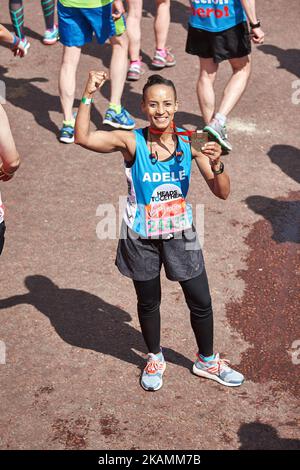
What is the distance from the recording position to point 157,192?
493cm

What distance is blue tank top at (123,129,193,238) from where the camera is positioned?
4.88 metres

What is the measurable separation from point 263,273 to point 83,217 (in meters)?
1.69

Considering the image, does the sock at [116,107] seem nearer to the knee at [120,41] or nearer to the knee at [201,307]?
the knee at [120,41]

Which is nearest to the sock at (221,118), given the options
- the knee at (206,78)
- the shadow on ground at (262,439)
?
the knee at (206,78)

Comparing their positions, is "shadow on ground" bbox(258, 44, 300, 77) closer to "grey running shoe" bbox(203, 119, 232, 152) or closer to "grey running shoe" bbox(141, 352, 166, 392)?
"grey running shoe" bbox(203, 119, 232, 152)

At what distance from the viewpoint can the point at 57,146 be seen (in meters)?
8.38

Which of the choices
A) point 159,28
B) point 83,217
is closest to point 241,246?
point 83,217

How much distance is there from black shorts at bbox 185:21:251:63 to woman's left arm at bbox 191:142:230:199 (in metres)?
3.20

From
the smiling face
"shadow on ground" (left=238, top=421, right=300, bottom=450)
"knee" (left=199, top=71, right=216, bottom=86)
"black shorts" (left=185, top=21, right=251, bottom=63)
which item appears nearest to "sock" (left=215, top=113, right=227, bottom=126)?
"knee" (left=199, top=71, right=216, bottom=86)

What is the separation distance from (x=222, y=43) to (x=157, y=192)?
3.39 meters

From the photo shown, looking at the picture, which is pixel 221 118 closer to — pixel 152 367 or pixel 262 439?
pixel 152 367

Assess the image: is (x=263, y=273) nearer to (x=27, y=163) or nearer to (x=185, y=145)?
(x=185, y=145)

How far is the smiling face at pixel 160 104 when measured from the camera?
4805 millimetres

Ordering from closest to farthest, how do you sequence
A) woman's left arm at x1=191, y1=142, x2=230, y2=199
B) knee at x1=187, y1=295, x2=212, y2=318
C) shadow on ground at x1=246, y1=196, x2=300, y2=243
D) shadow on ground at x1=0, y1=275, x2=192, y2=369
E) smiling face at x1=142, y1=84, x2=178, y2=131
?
woman's left arm at x1=191, y1=142, x2=230, y2=199, smiling face at x1=142, y1=84, x2=178, y2=131, knee at x1=187, y1=295, x2=212, y2=318, shadow on ground at x1=0, y1=275, x2=192, y2=369, shadow on ground at x1=246, y1=196, x2=300, y2=243
